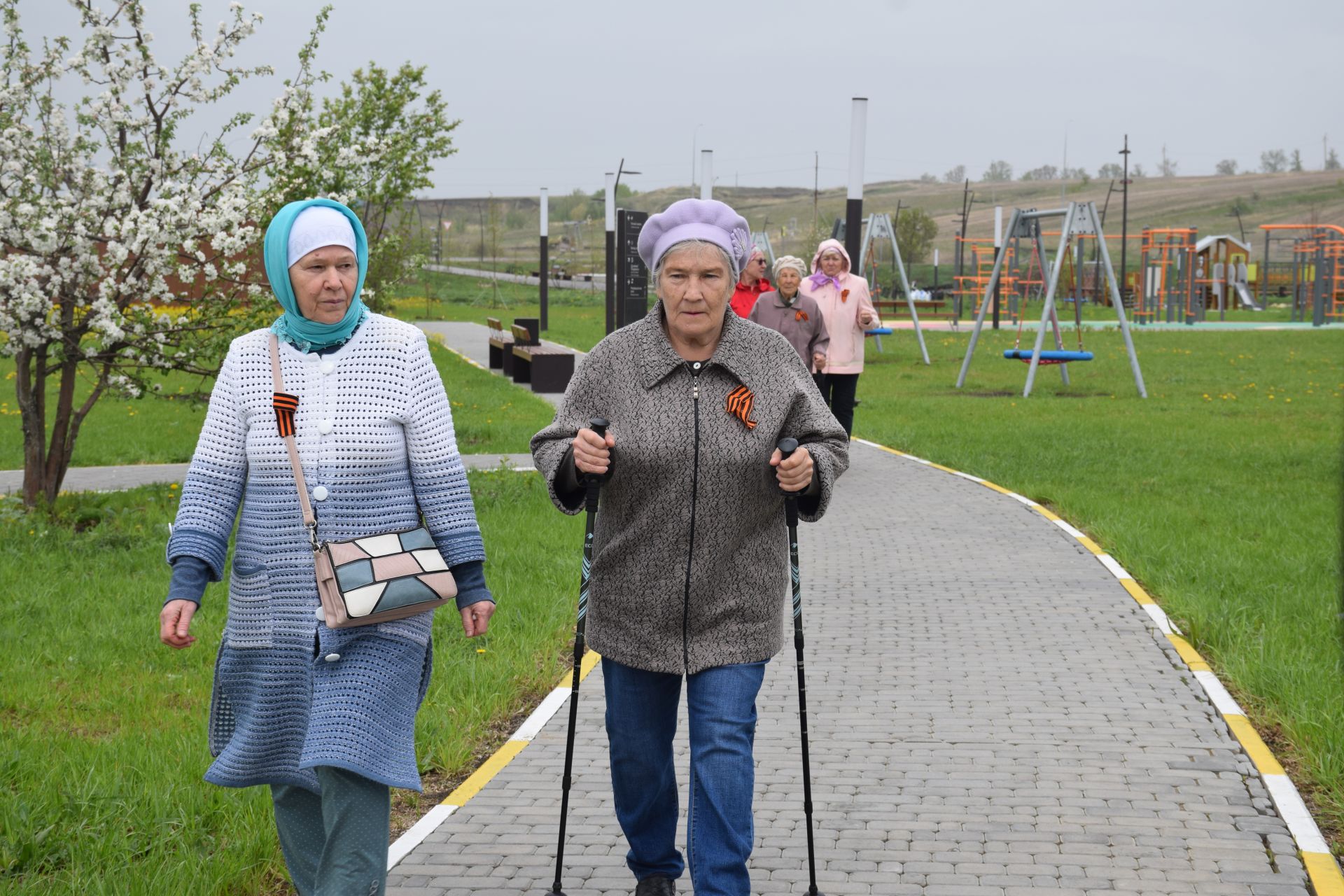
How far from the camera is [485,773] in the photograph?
5570 mm

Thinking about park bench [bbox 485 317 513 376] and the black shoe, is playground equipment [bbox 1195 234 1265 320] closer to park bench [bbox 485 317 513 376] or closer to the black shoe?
park bench [bbox 485 317 513 376]

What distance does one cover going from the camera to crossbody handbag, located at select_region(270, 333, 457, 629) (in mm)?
3518

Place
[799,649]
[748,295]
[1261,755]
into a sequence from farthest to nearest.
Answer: [748,295], [1261,755], [799,649]

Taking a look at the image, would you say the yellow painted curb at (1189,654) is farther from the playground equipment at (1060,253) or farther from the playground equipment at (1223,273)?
the playground equipment at (1223,273)

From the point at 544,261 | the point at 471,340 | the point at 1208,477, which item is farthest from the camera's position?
the point at 544,261

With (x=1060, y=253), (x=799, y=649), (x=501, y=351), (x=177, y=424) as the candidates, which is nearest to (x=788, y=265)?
(x=799, y=649)

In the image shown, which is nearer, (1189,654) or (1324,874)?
(1324,874)

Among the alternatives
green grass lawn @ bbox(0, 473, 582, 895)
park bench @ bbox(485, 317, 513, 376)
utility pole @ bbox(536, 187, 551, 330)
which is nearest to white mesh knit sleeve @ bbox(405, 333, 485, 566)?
green grass lawn @ bbox(0, 473, 582, 895)

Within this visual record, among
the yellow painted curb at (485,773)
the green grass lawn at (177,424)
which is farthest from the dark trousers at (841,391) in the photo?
the yellow painted curb at (485,773)

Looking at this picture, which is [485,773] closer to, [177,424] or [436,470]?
[436,470]

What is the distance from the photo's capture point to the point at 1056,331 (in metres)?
22.9

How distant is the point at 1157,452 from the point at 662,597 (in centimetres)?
1217

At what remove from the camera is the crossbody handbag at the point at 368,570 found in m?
3.52

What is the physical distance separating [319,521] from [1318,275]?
46.0m
